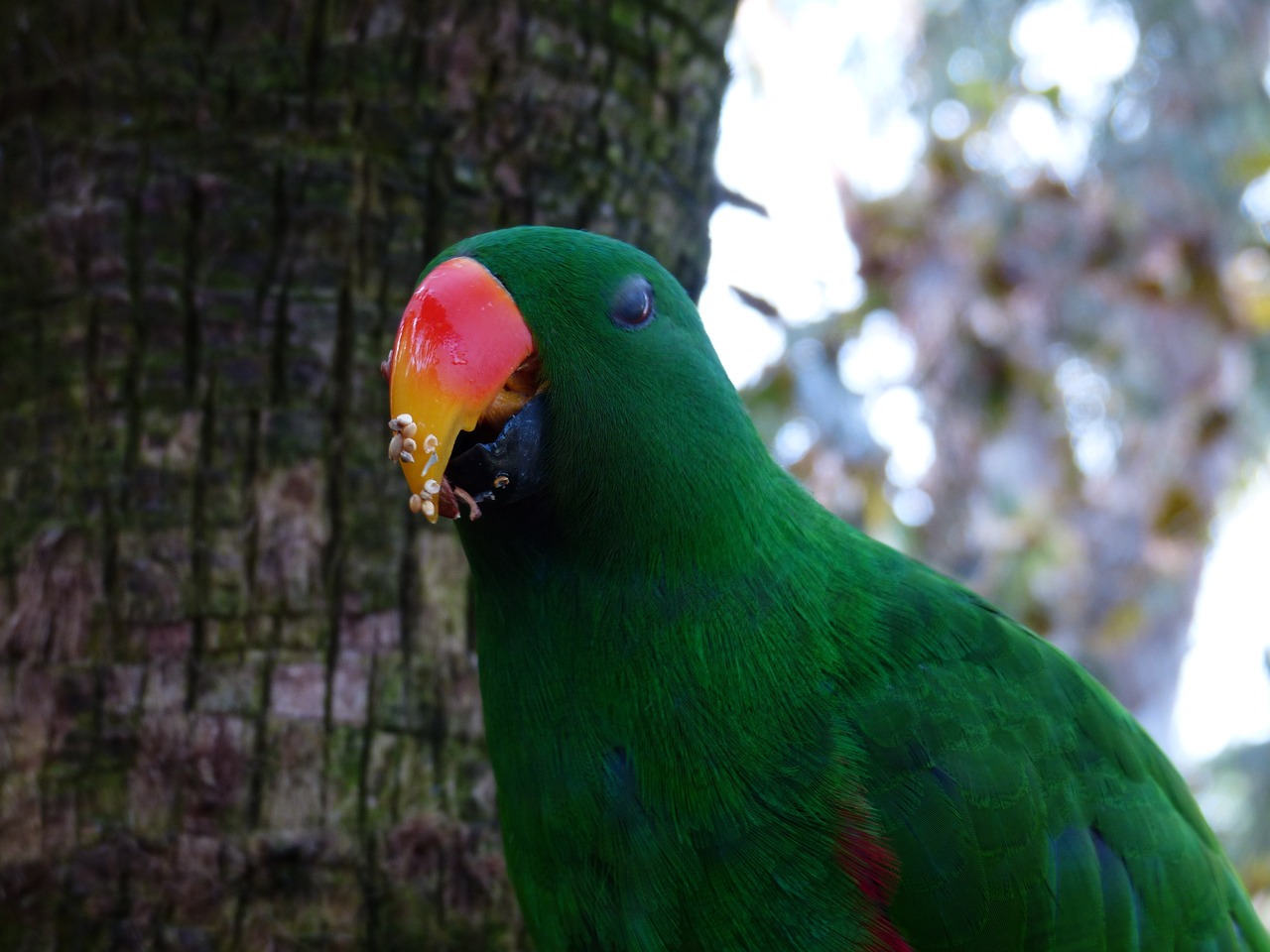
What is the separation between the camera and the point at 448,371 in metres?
1.65

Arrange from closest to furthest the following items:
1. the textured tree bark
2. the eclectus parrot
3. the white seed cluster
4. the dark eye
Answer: the white seed cluster, the eclectus parrot, the dark eye, the textured tree bark

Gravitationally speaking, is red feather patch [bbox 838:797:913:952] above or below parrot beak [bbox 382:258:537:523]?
below

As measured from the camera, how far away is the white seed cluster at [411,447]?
161 cm

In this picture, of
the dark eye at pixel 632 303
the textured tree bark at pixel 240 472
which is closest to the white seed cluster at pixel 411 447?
the dark eye at pixel 632 303

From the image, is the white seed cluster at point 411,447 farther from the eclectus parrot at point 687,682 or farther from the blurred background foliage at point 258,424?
the blurred background foliage at point 258,424

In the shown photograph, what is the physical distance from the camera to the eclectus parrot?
5.85 ft

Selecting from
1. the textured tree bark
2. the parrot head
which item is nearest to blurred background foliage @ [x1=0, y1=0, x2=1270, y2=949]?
the textured tree bark

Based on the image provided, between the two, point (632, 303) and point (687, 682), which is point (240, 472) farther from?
point (687, 682)

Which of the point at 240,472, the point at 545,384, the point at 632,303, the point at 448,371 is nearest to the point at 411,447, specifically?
the point at 448,371

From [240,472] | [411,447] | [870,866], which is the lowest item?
[870,866]

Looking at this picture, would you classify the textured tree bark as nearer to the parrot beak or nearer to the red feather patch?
the parrot beak

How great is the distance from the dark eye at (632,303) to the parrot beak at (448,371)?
190mm

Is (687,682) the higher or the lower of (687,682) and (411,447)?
the lower

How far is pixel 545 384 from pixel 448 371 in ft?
0.63
